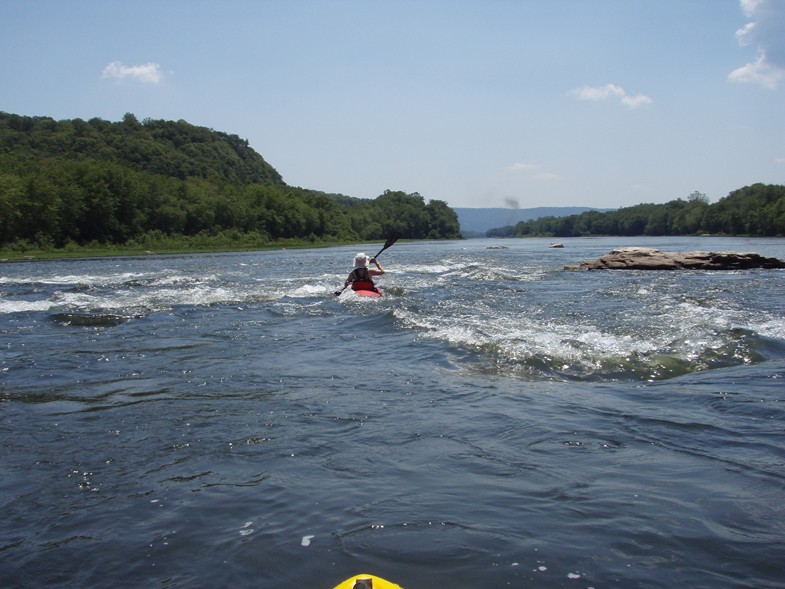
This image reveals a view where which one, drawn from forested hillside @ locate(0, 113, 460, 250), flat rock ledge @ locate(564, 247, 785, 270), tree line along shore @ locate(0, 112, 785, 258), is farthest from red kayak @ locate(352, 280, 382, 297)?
forested hillside @ locate(0, 113, 460, 250)

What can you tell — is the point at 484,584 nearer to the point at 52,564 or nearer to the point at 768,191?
the point at 52,564

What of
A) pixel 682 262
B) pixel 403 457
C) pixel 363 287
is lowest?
pixel 403 457

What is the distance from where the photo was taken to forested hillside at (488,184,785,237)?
98.9 meters

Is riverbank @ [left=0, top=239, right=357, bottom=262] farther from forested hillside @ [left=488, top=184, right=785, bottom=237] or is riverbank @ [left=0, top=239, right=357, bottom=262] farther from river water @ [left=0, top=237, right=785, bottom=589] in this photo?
forested hillside @ [left=488, top=184, right=785, bottom=237]

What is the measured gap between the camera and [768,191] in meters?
108

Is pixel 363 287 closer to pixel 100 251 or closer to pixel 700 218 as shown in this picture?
pixel 100 251

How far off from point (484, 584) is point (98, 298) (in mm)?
16454

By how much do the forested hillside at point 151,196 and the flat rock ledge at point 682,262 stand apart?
4641 cm

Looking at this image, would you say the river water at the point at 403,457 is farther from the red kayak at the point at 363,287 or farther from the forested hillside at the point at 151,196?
the forested hillside at the point at 151,196

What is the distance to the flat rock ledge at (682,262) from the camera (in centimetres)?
2528

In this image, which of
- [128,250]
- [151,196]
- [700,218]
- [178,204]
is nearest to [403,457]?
[128,250]

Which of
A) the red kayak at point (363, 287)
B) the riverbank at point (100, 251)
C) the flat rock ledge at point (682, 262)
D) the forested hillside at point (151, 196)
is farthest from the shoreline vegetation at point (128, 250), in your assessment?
the flat rock ledge at point (682, 262)

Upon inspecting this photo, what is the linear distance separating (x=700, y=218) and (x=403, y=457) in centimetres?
13713

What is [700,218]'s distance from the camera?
126000 mm
